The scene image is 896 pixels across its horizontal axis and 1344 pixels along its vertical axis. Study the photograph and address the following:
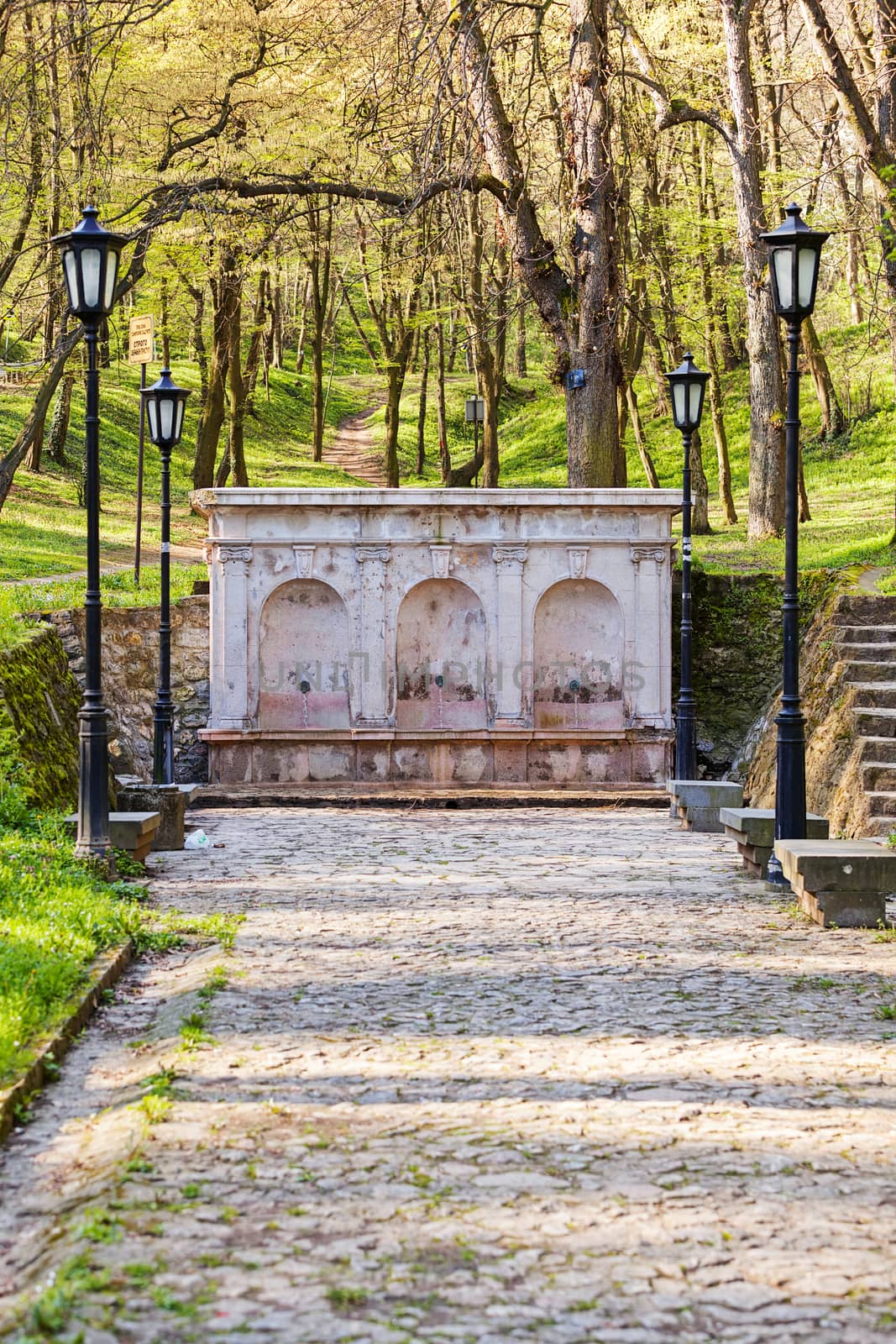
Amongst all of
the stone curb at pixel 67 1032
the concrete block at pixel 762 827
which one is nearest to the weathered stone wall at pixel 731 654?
the concrete block at pixel 762 827

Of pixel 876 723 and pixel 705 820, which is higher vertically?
pixel 876 723

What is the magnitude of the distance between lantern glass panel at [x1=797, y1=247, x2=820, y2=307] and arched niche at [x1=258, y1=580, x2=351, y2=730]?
9193 millimetres

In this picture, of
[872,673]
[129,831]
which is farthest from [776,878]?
[872,673]

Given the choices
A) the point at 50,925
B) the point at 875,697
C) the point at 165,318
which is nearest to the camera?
the point at 50,925

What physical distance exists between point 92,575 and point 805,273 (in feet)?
17.2

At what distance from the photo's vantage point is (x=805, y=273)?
35.2 ft

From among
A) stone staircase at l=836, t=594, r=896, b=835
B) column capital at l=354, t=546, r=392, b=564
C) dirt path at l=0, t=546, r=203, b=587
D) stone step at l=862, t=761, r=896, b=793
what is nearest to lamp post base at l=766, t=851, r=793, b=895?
stone staircase at l=836, t=594, r=896, b=835

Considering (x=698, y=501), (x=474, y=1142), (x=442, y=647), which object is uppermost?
(x=698, y=501)

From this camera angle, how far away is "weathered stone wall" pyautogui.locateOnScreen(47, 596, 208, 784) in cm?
1884

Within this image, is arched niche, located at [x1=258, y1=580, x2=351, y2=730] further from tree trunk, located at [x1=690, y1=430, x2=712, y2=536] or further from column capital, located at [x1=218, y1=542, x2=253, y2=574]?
tree trunk, located at [x1=690, y1=430, x2=712, y2=536]

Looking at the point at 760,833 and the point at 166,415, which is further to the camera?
the point at 166,415

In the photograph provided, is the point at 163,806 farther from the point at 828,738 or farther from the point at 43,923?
the point at 828,738

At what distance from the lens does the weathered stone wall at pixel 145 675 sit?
18.8 metres

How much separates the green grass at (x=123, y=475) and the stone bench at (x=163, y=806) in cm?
1235
